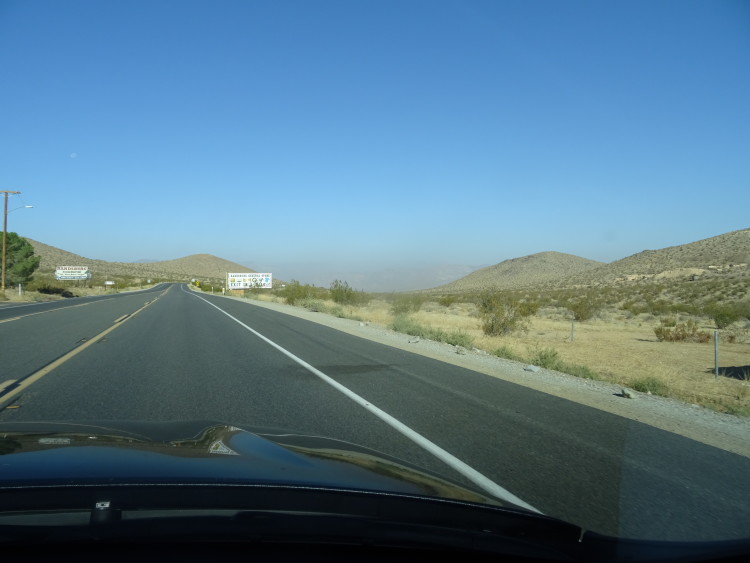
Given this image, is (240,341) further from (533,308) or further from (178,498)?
(533,308)

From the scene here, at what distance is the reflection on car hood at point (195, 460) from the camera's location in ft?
11.6

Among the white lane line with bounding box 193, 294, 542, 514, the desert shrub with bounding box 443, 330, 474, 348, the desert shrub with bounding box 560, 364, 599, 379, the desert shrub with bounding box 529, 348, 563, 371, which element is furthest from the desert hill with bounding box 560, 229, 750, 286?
the white lane line with bounding box 193, 294, 542, 514

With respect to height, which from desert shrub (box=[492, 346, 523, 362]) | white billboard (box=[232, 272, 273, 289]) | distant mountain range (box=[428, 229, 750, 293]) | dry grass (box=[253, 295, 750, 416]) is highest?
distant mountain range (box=[428, 229, 750, 293])

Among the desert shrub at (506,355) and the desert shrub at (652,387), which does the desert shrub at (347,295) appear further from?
the desert shrub at (652,387)

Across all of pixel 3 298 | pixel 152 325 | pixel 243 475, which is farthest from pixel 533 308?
pixel 3 298

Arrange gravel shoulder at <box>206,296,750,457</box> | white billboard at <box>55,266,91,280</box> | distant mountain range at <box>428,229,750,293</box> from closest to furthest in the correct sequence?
gravel shoulder at <box>206,296,750,457</box>
distant mountain range at <box>428,229,750,293</box>
white billboard at <box>55,266,91,280</box>

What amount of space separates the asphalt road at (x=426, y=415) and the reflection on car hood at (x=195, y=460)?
1174 mm

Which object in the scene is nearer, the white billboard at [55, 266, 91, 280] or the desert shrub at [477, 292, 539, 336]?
the desert shrub at [477, 292, 539, 336]

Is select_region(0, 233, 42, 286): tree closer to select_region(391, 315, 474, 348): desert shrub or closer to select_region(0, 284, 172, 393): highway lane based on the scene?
select_region(0, 284, 172, 393): highway lane

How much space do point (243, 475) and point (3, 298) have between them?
58.3 meters

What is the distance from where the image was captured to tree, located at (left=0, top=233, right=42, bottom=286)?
72250 millimetres

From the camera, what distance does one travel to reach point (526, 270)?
142 meters

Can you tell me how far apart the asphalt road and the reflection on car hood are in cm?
117

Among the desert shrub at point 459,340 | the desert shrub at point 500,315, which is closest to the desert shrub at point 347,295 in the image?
the desert shrub at point 500,315
